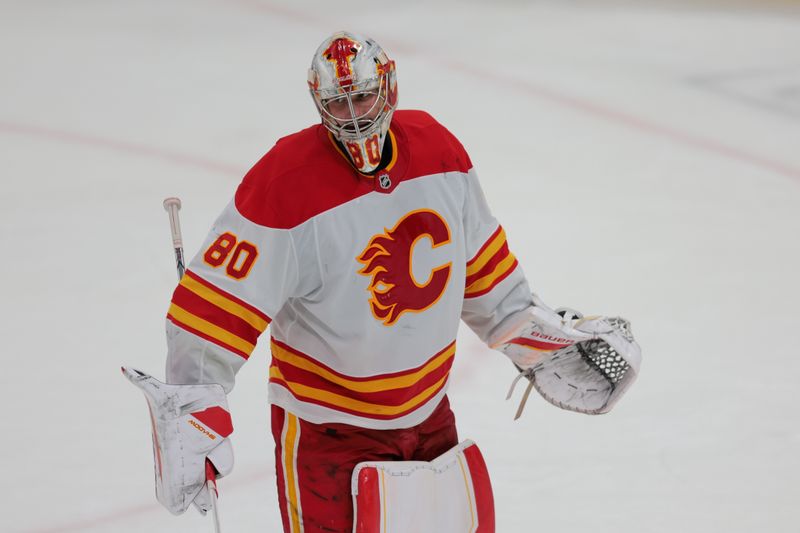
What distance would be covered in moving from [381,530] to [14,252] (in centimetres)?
255

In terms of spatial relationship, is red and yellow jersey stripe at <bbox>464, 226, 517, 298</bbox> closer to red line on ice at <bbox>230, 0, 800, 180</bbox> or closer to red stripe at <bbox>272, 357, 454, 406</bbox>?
red stripe at <bbox>272, 357, 454, 406</bbox>

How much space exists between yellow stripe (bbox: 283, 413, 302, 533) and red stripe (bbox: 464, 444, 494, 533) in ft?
0.94

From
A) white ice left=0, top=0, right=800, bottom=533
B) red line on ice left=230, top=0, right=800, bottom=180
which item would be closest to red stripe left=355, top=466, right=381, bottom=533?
white ice left=0, top=0, right=800, bottom=533

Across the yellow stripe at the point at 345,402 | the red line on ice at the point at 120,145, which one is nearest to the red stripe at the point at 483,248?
the yellow stripe at the point at 345,402

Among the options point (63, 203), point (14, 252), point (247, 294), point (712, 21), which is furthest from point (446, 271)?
point (712, 21)

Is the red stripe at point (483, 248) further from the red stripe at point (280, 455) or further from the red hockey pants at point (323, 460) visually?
the red stripe at point (280, 455)

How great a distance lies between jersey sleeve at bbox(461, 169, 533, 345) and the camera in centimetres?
194

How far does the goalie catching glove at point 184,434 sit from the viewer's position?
1.71 m

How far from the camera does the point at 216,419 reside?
1.74 metres

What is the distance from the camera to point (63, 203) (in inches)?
174

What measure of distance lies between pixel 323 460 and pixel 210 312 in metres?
0.33

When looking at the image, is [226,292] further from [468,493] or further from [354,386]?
[468,493]

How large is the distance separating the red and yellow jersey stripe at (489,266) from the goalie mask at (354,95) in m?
0.31

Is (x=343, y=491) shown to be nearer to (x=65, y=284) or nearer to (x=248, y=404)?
(x=248, y=404)
